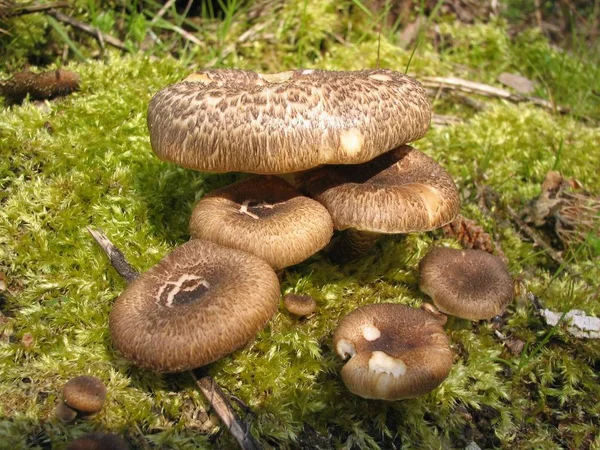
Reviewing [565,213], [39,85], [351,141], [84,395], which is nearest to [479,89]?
[565,213]

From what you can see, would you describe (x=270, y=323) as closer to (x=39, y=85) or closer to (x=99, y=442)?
(x=99, y=442)

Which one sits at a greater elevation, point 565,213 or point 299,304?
point 299,304

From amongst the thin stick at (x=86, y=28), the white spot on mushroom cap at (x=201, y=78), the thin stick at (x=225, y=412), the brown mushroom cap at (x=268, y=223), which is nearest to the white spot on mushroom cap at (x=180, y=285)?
the brown mushroom cap at (x=268, y=223)

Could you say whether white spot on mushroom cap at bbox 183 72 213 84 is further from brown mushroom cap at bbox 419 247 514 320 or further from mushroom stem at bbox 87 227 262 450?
brown mushroom cap at bbox 419 247 514 320

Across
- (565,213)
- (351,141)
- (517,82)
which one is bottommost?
(565,213)

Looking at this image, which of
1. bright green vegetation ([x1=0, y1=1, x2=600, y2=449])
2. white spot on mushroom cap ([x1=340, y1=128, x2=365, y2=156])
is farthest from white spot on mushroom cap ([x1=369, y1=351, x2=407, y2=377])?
white spot on mushroom cap ([x1=340, y1=128, x2=365, y2=156])
